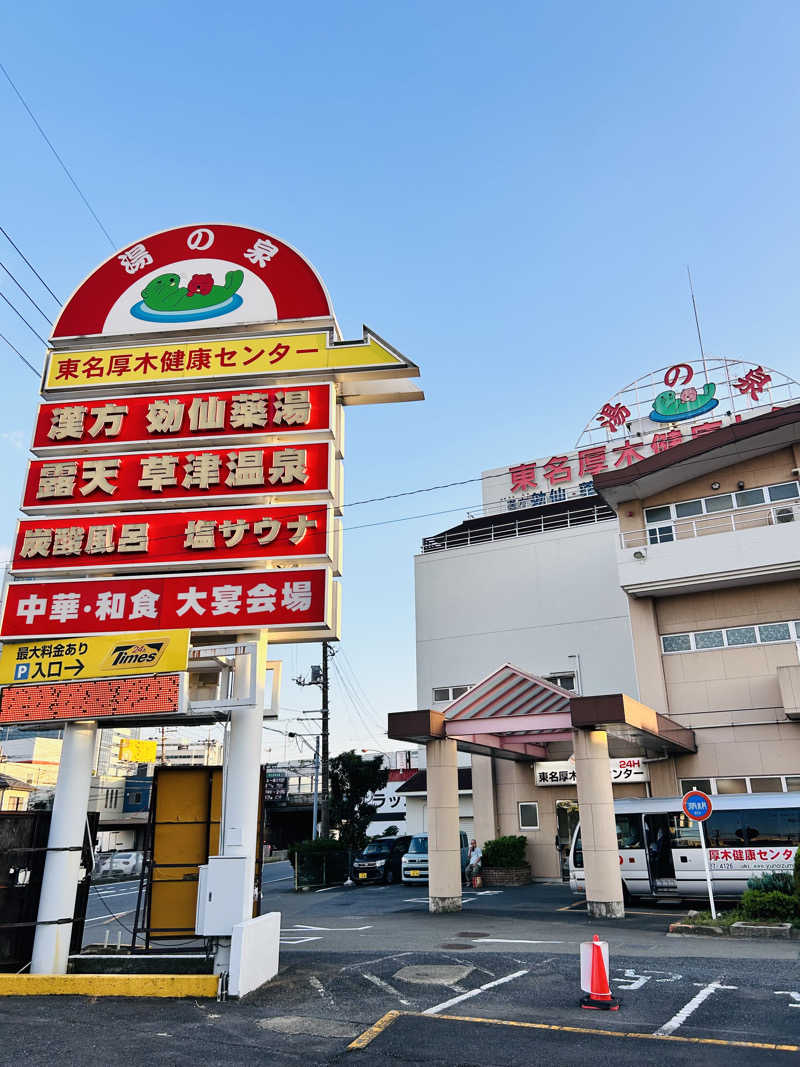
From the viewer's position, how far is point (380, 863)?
97.7 ft

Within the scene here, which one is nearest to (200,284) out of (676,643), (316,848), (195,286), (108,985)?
(195,286)

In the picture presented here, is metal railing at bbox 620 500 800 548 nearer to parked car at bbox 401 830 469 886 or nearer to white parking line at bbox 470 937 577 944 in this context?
white parking line at bbox 470 937 577 944

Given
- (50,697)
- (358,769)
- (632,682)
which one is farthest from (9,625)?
(358,769)

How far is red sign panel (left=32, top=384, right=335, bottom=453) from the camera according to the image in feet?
41.5

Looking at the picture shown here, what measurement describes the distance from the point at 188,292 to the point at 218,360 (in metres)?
1.68

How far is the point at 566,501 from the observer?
37.3 m

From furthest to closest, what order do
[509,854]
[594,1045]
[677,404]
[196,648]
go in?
[677,404] → [509,854] → [196,648] → [594,1045]

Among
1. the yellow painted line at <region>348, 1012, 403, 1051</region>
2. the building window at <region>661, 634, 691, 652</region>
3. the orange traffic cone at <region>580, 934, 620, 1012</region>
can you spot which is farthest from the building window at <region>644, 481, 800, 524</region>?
the yellow painted line at <region>348, 1012, 403, 1051</region>

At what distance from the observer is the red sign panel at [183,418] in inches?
498

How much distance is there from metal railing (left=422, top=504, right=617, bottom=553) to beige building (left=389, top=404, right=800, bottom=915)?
9044 mm

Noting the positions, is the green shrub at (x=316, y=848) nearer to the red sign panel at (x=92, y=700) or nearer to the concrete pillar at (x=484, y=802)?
the concrete pillar at (x=484, y=802)

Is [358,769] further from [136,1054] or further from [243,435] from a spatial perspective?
[136,1054]

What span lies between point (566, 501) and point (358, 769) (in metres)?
17.0

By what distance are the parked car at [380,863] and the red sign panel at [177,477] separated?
22027 mm
